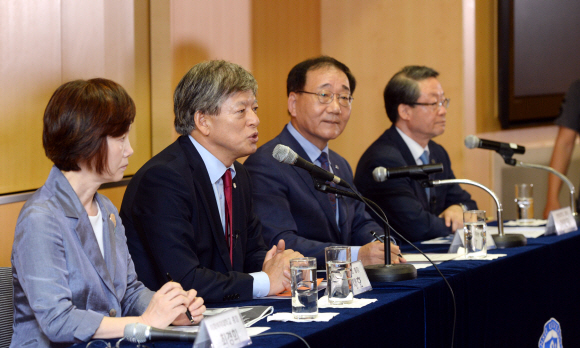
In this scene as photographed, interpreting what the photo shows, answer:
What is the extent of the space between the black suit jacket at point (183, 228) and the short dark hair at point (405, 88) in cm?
158

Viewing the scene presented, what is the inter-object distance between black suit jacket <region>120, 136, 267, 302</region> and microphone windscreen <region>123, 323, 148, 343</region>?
463mm

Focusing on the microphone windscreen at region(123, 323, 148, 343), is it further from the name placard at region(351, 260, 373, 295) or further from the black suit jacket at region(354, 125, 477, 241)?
the black suit jacket at region(354, 125, 477, 241)

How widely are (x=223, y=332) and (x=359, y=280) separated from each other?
634mm

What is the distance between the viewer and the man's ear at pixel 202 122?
2100 mm

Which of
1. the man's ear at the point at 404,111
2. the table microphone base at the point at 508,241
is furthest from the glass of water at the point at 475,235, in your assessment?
the man's ear at the point at 404,111

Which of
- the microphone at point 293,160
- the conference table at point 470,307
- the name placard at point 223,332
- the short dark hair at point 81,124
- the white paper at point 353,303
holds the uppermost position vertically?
the short dark hair at point 81,124

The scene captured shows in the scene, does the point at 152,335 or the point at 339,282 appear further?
the point at 339,282

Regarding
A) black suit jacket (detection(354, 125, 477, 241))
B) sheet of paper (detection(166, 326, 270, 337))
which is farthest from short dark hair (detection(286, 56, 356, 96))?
sheet of paper (detection(166, 326, 270, 337))

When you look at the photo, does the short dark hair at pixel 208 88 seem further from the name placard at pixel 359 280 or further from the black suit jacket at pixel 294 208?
the name placard at pixel 359 280

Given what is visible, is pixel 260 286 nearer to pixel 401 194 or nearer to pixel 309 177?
pixel 309 177

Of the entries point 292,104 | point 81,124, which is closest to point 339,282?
point 81,124

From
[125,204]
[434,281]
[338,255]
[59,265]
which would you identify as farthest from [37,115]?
[434,281]

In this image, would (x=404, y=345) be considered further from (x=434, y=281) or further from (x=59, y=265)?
(x=59, y=265)

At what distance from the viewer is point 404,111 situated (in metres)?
3.44
